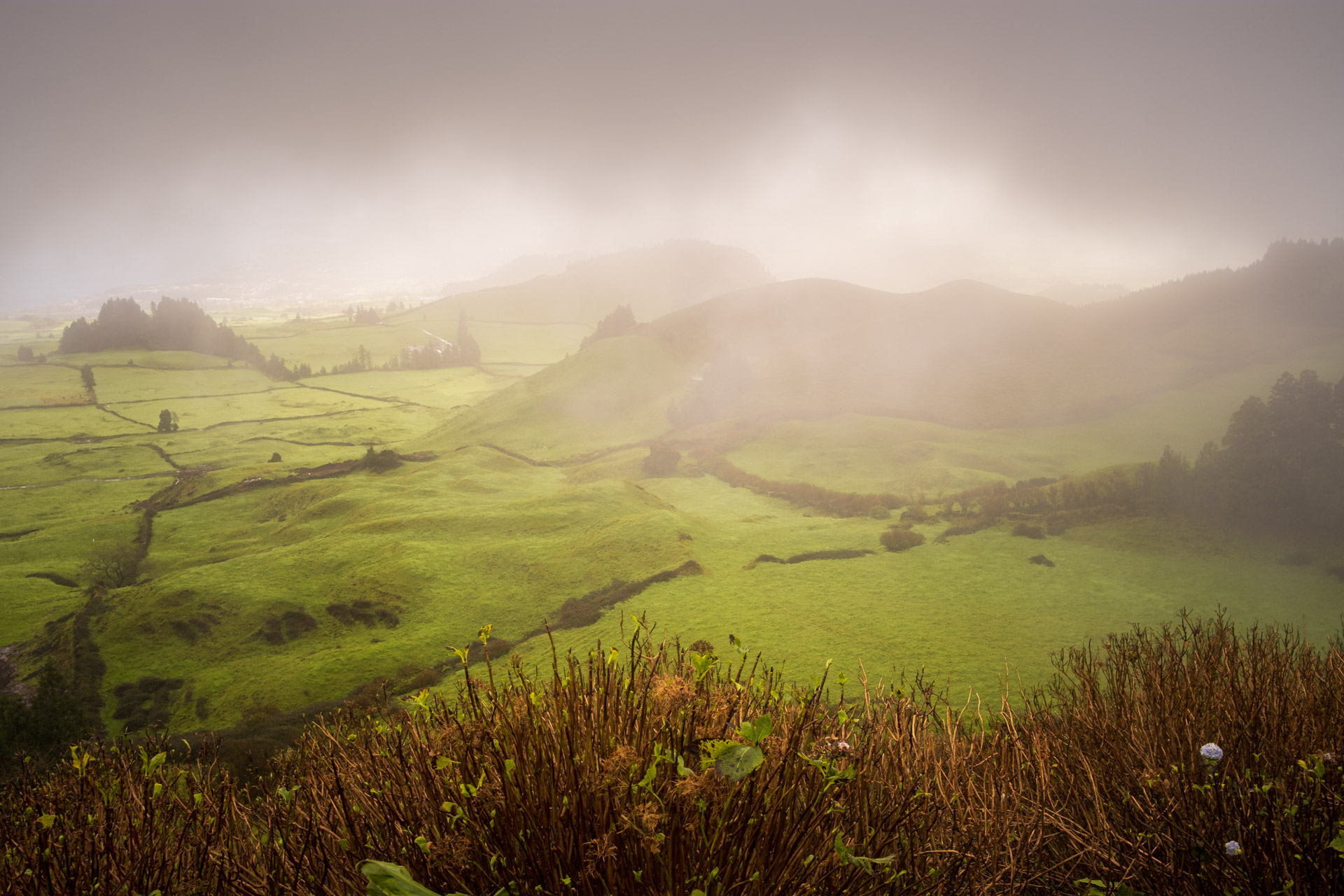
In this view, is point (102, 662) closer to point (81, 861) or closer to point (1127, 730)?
point (81, 861)

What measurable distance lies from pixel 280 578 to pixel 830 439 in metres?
32.6

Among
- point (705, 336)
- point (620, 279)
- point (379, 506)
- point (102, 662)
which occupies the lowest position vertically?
point (102, 662)

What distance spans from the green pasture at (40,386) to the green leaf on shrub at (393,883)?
309 ft

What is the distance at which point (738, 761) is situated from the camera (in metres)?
2.58

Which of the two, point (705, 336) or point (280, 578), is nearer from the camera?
point (280, 578)

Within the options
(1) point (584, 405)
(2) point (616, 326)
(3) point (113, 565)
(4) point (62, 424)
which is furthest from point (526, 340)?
(3) point (113, 565)

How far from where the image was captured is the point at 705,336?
75.2 metres

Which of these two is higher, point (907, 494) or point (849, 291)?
point (849, 291)

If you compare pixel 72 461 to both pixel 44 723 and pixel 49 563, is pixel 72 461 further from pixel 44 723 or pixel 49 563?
pixel 44 723

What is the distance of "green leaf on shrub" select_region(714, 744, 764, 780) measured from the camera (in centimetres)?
250

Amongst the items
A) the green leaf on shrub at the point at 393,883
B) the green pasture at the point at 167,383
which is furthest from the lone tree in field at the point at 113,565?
the green pasture at the point at 167,383

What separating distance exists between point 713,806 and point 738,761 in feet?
1.34

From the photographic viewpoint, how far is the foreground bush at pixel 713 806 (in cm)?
285

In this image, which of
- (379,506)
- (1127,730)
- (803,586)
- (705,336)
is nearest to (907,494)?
(803,586)
